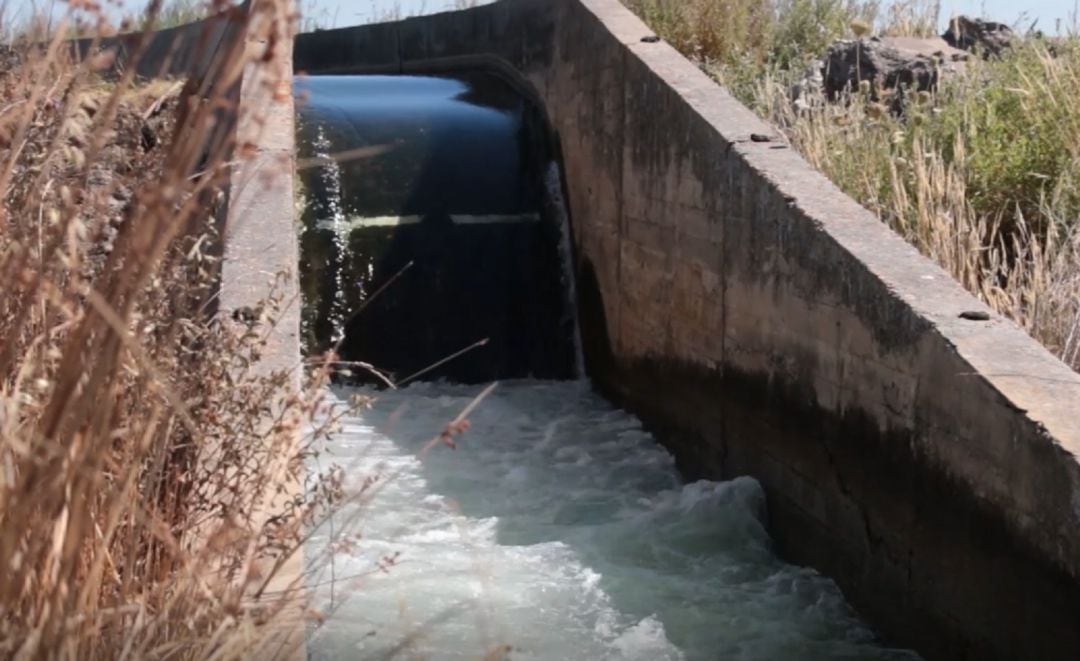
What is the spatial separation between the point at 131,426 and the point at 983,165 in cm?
472

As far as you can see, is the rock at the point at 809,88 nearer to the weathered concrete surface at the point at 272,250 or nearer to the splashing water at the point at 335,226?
the splashing water at the point at 335,226

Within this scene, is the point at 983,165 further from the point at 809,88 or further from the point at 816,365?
the point at 809,88

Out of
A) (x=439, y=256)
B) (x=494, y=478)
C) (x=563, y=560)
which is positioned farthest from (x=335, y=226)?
(x=563, y=560)

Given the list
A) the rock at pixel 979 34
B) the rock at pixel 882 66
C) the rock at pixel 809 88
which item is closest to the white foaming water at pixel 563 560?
the rock at pixel 809 88

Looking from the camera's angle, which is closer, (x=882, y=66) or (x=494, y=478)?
(x=494, y=478)

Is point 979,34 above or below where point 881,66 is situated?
above

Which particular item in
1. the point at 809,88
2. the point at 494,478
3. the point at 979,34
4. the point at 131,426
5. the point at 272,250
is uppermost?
the point at 979,34

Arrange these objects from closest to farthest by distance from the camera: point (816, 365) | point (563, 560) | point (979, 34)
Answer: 1. point (816, 365)
2. point (563, 560)
3. point (979, 34)

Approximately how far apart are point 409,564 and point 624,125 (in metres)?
2.97

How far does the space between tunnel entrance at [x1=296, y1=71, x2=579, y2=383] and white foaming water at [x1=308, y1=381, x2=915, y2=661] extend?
0.86 meters

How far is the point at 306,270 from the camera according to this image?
7789 millimetres

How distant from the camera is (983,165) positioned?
20.4 ft

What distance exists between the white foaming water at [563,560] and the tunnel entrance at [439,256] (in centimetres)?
86

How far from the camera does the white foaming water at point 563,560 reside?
14.6 ft
